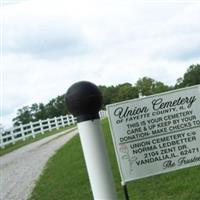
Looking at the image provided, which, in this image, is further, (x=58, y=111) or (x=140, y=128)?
(x=58, y=111)

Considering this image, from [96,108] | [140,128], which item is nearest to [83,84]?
[96,108]

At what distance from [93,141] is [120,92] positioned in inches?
4000

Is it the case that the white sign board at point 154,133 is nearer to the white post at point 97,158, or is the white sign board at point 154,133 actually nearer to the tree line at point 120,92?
the white post at point 97,158

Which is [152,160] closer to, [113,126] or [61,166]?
[113,126]

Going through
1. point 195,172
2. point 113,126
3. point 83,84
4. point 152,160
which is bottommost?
point 195,172

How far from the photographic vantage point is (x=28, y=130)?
36469mm

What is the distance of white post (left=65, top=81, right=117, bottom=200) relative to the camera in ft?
10.8

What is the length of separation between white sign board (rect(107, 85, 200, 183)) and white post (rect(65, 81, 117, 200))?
4.19 feet

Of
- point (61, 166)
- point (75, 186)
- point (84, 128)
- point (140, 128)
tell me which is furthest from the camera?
point (61, 166)

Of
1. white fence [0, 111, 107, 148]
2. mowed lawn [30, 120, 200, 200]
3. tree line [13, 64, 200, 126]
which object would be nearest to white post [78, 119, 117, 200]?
mowed lawn [30, 120, 200, 200]

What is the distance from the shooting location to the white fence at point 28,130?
3136 centimetres

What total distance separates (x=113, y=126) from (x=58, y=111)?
90.2 meters

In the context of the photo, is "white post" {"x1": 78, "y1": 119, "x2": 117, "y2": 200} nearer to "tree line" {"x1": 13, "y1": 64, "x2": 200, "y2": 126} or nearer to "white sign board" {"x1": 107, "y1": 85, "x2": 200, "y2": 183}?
"white sign board" {"x1": 107, "y1": 85, "x2": 200, "y2": 183}

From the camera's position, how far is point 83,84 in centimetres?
342
